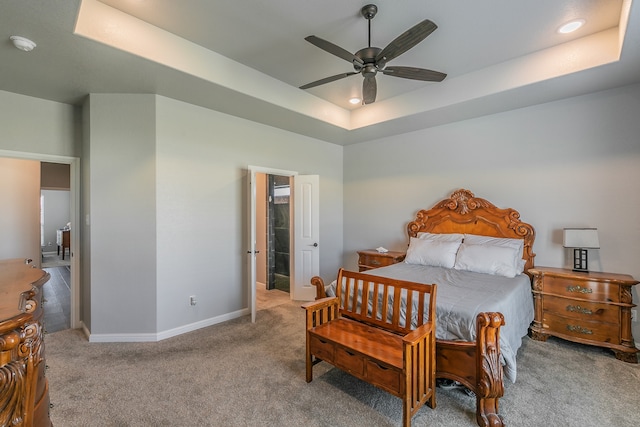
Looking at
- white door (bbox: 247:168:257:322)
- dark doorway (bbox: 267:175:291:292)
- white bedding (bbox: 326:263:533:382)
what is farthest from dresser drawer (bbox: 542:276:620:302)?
dark doorway (bbox: 267:175:291:292)

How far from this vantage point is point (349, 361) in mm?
2164

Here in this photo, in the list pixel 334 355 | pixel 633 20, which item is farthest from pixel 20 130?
pixel 633 20

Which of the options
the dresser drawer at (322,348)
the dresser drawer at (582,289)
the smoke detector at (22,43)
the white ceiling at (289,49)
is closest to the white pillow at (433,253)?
the dresser drawer at (582,289)

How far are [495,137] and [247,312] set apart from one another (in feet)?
13.6

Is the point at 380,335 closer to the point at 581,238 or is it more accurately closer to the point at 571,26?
the point at 581,238

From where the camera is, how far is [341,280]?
8.96 feet

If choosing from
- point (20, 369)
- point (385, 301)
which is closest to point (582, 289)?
point (385, 301)

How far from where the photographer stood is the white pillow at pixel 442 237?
4.01 metres

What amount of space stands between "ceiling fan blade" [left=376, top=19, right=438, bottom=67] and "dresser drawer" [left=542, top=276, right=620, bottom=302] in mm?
2856

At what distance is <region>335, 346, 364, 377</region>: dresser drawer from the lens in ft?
6.89

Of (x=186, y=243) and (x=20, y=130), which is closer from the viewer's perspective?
(x=20, y=130)

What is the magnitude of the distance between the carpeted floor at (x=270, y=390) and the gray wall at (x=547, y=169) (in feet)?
4.02

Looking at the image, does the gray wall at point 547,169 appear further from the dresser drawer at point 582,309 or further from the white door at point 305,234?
the white door at point 305,234

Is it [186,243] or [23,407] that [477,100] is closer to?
[186,243]
